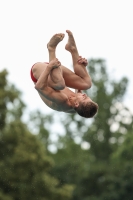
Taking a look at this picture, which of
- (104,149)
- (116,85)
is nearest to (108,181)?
(104,149)

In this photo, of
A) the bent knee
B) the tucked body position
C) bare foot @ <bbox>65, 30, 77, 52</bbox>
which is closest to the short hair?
the tucked body position

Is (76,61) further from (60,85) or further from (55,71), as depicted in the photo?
(60,85)

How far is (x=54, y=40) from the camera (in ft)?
35.8

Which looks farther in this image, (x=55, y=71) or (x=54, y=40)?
(x=54, y=40)

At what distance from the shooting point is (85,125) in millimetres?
48188

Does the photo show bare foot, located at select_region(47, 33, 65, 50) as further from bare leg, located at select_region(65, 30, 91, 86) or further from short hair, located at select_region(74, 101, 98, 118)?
short hair, located at select_region(74, 101, 98, 118)

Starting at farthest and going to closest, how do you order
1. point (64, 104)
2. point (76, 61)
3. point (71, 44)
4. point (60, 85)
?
point (71, 44), point (76, 61), point (64, 104), point (60, 85)

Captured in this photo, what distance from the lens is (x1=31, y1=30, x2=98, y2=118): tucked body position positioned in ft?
35.0

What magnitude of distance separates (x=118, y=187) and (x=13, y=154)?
31.3 feet

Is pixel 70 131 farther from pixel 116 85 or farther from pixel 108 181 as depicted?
pixel 108 181

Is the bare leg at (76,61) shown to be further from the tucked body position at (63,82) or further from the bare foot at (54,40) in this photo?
the bare foot at (54,40)

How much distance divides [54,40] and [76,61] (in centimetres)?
73

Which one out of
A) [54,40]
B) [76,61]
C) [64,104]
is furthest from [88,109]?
[54,40]

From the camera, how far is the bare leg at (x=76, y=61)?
37.3 feet
